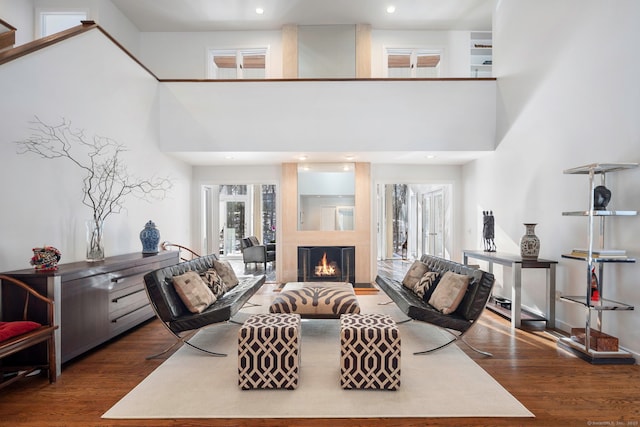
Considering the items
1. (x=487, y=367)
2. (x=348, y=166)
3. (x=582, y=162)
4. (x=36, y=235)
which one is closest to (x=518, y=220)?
(x=582, y=162)

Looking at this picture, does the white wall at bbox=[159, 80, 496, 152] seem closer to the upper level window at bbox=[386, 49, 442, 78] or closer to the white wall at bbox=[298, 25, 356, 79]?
the white wall at bbox=[298, 25, 356, 79]

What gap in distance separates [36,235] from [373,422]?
3.31 m

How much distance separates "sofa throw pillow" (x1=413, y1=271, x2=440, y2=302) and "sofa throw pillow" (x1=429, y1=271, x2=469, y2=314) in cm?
22

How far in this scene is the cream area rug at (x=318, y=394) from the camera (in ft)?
7.41

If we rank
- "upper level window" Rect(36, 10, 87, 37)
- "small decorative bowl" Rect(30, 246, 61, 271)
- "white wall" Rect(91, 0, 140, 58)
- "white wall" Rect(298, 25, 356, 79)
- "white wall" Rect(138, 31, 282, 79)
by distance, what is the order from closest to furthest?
1. "small decorative bowl" Rect(30, 246, 61, 271)
2. "upper level window" Rect(36, 10, 87, 37)
3. "white wall" Rect(91, 0, 140, 58)
4. "white wall" Rect(298, 25, 356, 79)
5. "white wall" Rect(138, 31, 282, 79)

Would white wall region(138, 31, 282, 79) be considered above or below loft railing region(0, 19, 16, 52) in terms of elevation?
above

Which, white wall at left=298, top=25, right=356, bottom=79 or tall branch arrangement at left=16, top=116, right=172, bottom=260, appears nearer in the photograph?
tall branch arrangement at left=16, top=116, right=172, bottom=260

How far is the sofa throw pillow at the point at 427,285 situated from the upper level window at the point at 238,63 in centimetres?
547

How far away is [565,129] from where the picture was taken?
391cm

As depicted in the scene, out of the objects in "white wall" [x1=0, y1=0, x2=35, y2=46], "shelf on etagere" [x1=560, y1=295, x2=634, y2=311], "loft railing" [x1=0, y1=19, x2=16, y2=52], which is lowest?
"shelf on etagere" [x1=560, y1=295, x2=634, y2=311]

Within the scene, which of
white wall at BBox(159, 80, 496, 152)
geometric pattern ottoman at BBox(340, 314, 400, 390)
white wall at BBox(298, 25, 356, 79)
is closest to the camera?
geometric pattern ottoman at BBox(340, 314, 400, 390)

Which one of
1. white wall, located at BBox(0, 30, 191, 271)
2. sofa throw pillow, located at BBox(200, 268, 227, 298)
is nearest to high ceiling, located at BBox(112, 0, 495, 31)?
white wall, located at BBox(0, 30, 191, 271)

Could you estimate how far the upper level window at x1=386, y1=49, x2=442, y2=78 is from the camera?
7.14 metres

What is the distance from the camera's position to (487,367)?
2.96m
